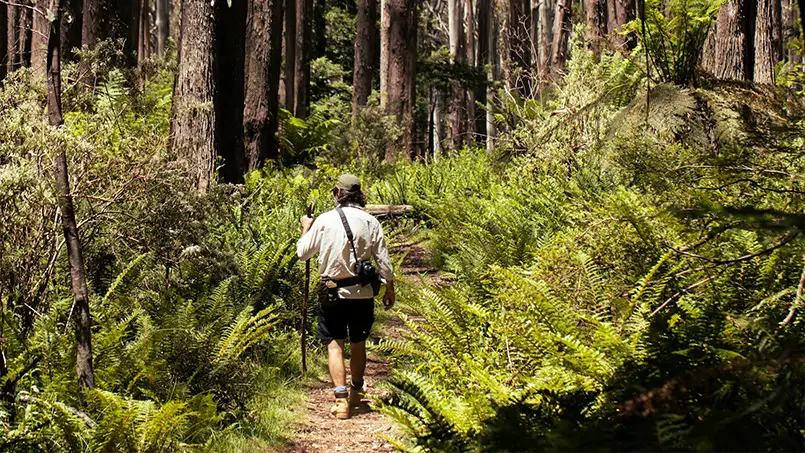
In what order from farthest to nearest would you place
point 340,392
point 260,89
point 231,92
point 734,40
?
point 260,89
point 734,40
point 231,92
point 340,392

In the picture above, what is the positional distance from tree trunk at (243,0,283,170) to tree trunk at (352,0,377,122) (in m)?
5.00

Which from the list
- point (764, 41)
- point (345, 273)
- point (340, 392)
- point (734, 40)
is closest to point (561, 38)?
point (764, 41)

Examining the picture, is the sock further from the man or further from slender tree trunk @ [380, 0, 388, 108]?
slender tree trunk @ [380, 0, 388, 108]

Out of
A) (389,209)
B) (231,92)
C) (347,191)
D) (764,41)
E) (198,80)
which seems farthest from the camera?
(764,41)

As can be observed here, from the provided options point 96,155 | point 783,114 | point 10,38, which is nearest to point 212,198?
point 96,155

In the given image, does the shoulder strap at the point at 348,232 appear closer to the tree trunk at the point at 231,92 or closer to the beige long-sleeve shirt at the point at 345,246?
the beige long-sleeve shirt at the point at 345,246

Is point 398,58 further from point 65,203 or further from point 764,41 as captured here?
point 65,203

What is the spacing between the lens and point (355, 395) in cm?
629

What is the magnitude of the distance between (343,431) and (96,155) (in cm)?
264

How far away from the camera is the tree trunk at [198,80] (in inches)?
351

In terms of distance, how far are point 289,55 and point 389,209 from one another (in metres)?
12.7

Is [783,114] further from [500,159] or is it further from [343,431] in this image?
[500,159]

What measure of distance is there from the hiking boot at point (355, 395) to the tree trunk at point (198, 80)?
3.68 meters

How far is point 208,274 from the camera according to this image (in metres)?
6.55
